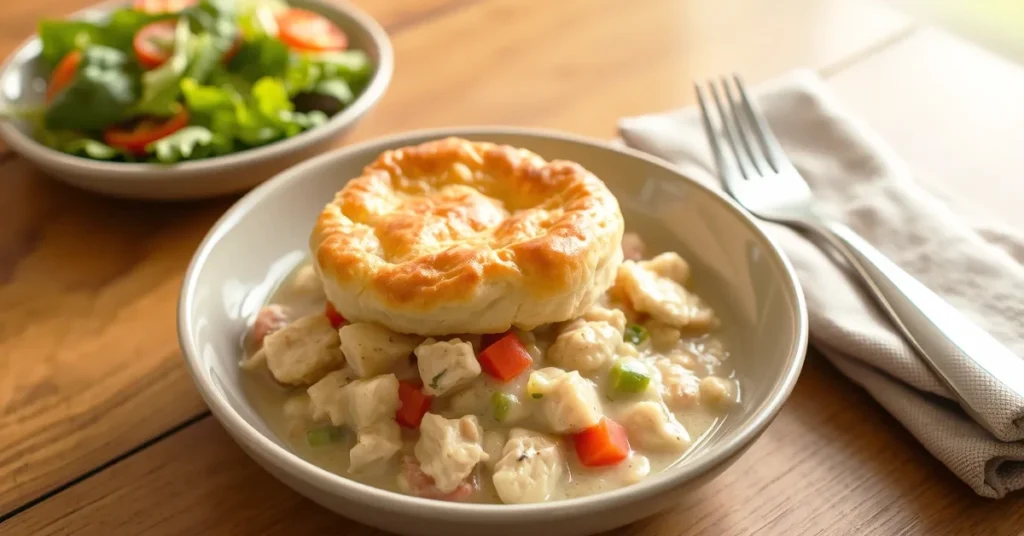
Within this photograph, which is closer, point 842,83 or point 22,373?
point 22,373

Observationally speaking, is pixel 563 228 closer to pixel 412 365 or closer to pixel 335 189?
pixel 412 365

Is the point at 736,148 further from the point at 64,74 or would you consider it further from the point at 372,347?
the point at 64,74

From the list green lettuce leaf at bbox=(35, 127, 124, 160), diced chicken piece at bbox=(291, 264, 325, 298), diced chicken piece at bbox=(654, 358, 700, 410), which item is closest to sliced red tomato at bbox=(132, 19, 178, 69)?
green lettuce leaf at bbox=(35, 127, 124, 160)

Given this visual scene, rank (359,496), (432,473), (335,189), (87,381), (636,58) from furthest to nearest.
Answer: (636,58) < (335,189) < (87,381) < (432,473) < (359,496)

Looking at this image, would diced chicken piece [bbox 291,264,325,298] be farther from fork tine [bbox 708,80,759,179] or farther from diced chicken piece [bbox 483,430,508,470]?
fork tine [bbox 708,80,759,179]

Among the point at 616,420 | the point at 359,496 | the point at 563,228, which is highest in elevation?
the point at 563,228

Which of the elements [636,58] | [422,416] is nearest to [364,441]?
[422,416]

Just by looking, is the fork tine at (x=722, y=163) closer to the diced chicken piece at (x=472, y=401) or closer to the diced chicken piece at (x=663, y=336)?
the diced chicken piece at (x=663, y=336)

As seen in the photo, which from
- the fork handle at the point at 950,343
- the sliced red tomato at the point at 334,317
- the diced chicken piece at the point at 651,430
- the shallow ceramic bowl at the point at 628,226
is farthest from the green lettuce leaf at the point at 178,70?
the fork handle at the point at 950,343
